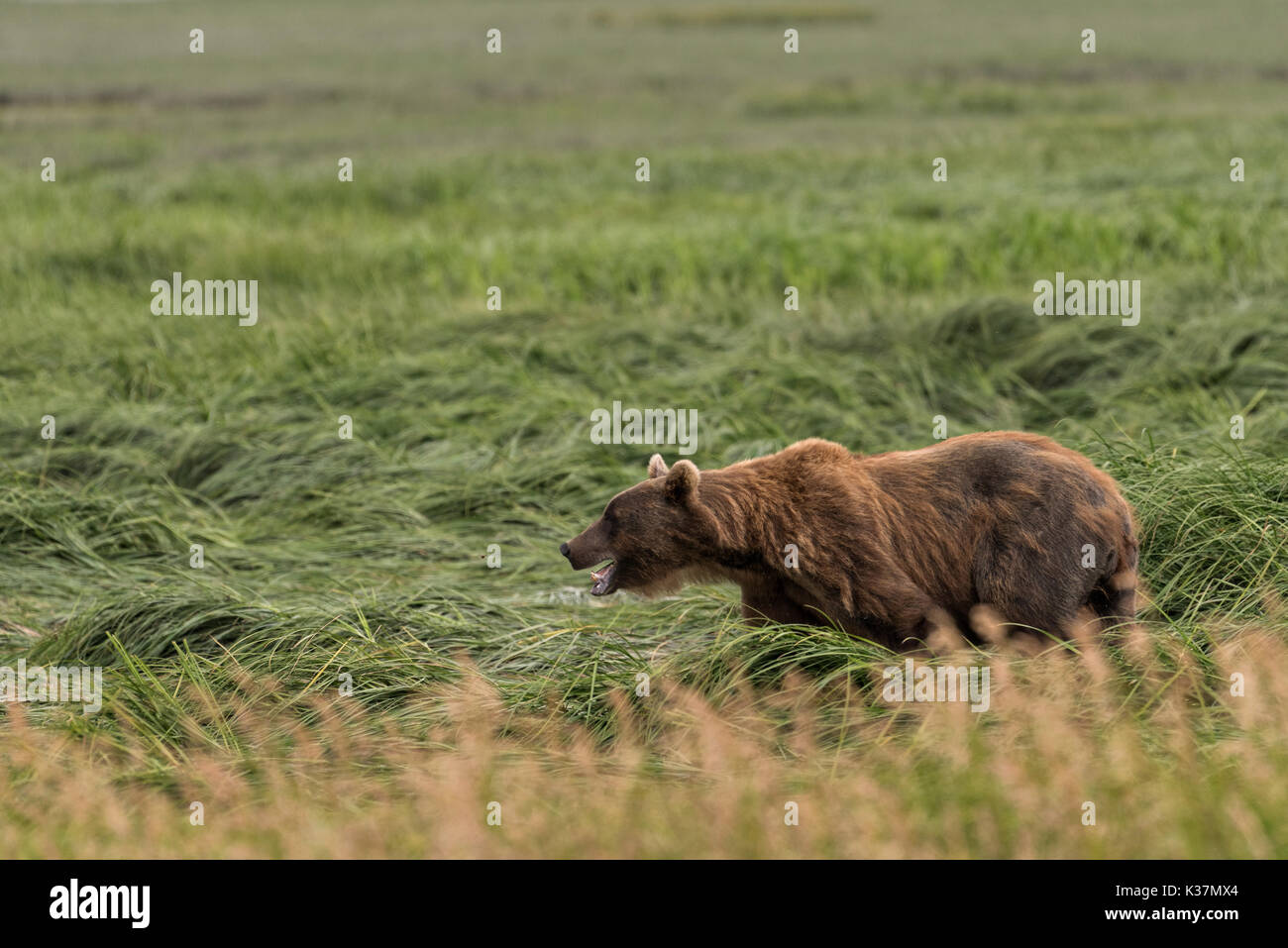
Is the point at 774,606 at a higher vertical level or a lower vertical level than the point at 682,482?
lower

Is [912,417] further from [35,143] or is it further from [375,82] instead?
[375,82]

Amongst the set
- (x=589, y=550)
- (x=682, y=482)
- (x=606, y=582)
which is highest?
(x=682, y=482)

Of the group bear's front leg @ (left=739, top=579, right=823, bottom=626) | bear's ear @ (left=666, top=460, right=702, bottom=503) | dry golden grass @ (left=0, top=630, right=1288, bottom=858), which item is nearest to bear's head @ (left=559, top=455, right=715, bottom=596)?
bear's ear @ (left=666, top=460, right=702, bottom=503)

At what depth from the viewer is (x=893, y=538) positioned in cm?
509

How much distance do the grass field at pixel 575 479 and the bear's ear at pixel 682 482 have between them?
603 mm

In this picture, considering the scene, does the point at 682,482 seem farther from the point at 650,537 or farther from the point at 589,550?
the point at 589,550

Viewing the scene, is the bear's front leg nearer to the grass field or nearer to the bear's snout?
the grass field

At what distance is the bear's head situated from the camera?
204 inches

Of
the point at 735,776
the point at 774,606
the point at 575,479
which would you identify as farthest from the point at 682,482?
the point at 575,479

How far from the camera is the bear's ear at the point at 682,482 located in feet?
16.8

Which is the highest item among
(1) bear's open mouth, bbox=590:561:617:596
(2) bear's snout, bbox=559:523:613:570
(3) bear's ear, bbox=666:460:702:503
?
(3) bear's ear, bbox=666:460:702:503

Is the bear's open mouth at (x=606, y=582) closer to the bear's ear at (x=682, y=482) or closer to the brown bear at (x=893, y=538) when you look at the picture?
the brown bear at (x=893, y=538)

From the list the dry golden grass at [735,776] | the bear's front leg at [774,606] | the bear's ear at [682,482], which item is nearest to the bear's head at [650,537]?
the bear's ear at [682,482]

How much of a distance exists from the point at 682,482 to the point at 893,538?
2.53 feet
